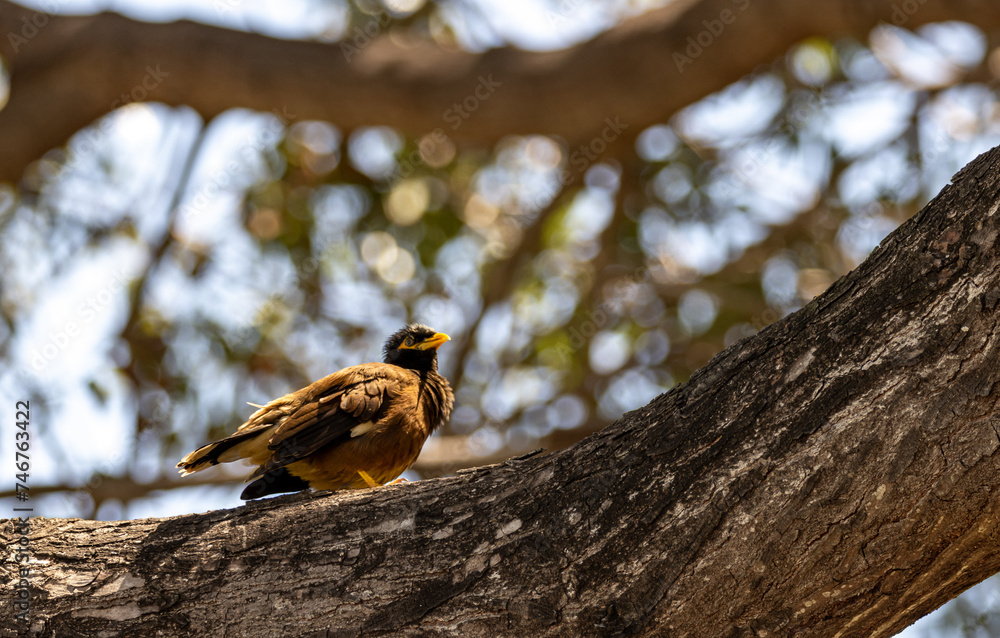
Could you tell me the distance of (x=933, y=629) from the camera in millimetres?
5332

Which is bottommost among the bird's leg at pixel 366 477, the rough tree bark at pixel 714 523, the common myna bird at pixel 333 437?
the bird's leg at pixel 366 477

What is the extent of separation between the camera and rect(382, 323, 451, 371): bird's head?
18.6 ft

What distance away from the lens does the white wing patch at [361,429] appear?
424 centimetres

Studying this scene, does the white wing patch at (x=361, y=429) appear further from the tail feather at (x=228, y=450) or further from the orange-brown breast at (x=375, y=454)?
the tail feather at (x=228, y=450)

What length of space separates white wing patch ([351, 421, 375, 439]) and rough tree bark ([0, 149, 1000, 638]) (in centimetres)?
136

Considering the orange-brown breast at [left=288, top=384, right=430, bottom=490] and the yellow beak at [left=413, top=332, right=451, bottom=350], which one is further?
the yellow beak at [left=413, top=332, right=451, bottom=350]

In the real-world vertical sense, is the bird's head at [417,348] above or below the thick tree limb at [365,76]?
below

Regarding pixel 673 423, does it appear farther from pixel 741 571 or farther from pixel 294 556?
pixel 294 556

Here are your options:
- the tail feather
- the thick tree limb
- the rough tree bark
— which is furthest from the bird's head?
the rough tree bark

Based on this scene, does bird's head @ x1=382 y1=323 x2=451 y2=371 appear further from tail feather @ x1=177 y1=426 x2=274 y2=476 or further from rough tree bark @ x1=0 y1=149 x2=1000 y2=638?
rough tree bark @ x1=0 y1=149 x2=1000 y2=638

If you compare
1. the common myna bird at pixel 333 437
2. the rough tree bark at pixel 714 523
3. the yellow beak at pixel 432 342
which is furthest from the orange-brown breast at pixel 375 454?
the rough tree bark at pixel 714 523

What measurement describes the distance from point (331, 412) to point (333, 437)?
132 millimetres

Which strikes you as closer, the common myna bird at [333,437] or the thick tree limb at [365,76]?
the common myna bird at [333,437]

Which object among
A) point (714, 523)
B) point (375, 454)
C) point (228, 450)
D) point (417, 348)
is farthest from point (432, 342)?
point (714, 523)
